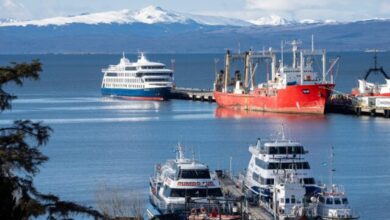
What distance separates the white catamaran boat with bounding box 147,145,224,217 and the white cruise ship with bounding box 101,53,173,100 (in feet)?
173

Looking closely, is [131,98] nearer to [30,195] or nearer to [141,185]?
[141,185]

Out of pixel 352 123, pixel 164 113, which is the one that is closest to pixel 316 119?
pixel 352 123

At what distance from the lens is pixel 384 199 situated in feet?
92.7

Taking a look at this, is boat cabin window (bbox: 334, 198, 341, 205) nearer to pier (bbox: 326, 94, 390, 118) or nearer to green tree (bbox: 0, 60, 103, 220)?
green tree (bbox: 0, 60, 103, 220)

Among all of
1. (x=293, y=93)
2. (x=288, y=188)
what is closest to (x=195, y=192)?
(x=288, y=188)

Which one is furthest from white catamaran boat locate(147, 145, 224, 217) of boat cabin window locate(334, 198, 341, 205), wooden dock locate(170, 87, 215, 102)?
wooden dock locate(170, 87, 215, 102)

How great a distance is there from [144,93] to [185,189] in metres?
54.9

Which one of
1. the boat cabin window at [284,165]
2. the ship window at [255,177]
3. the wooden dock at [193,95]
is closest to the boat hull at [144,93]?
the wooden dock at [193,95]

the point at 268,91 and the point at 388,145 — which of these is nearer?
the point at 388,145

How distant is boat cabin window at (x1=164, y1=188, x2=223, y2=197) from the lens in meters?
26.1

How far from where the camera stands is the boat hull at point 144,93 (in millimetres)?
80125

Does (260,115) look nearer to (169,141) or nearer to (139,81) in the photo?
(169,141)

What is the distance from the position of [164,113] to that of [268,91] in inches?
226

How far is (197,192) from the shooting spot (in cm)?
2625
